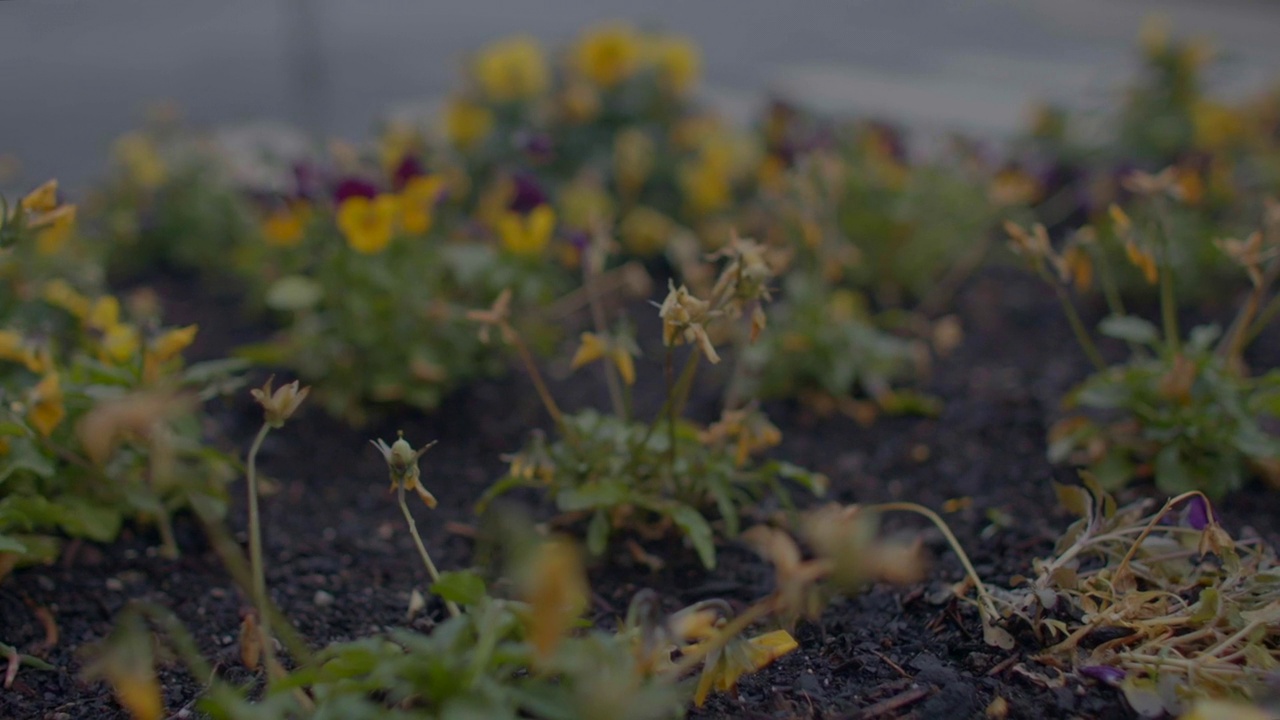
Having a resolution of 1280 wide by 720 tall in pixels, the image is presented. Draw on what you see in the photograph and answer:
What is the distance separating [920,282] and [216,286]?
222 centimetres

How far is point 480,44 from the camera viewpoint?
8.90m

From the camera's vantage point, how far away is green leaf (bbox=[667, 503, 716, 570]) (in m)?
1.72

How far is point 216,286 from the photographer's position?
3.41 m

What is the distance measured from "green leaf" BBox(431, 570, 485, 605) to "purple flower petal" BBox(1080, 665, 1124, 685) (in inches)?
31.7

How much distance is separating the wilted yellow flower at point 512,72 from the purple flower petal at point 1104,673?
2672mm

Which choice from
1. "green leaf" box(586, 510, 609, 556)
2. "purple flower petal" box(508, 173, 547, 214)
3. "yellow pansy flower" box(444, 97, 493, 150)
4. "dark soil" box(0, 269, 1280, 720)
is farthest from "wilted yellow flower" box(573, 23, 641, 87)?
"green leaf" box(586, 510, 609, 556)

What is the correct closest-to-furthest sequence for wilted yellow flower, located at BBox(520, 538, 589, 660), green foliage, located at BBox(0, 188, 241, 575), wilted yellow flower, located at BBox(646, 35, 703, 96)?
wilted yellow flower, located at BBox(520, 538, 589, 660)
green foliage, located at BBox(0, 188, 241, 575)
wilted yellow flower, located at BBox(646, 35, 703, 96)

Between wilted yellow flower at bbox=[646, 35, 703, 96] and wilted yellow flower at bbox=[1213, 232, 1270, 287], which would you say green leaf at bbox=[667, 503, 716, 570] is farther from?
wilted yellow flower at bbox=[646, 35, 703, 96]

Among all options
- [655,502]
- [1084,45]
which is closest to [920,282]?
[655,502]

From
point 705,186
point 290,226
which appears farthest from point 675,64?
point 290,226

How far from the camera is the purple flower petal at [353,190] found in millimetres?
2332

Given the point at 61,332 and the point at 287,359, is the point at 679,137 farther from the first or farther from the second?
the point at 61,332

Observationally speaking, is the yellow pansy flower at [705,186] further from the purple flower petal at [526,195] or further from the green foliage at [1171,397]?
the green foliage at [1171,397]

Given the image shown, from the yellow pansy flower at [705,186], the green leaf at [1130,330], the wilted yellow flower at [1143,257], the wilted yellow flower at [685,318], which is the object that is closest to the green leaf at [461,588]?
the wilted yellow flower at [685,318]
